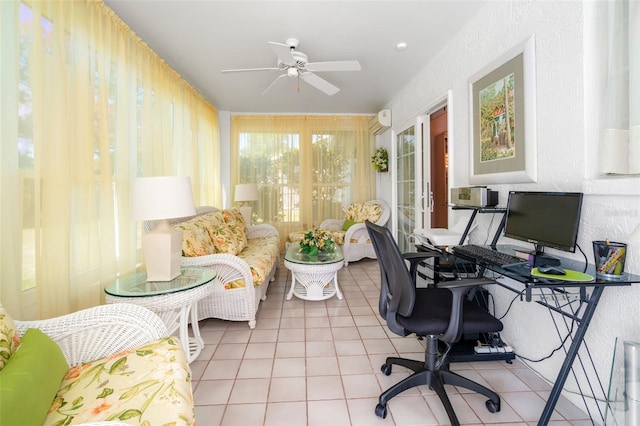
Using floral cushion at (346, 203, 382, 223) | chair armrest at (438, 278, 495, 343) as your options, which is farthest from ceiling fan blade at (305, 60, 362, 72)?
floral cushion at (346, 203, 382, 223)

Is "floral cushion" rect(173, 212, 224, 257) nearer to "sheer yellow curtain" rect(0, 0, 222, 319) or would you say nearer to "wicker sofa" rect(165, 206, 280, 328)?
"wicker sofa" rect(165, 206, 280, 328)

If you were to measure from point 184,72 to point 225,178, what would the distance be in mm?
2181

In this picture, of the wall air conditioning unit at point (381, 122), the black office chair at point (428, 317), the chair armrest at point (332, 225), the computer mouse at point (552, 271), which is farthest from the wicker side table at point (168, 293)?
the wall air conditioning unit at point (381, 122)

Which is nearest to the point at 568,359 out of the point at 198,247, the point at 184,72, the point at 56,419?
the point at 56,419

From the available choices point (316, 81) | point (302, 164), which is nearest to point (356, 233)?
point (302, 164)

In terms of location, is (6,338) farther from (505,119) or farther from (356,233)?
(356,233)

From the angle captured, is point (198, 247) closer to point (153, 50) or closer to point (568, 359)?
point (153, 50)

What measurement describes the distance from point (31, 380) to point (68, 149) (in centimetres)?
156

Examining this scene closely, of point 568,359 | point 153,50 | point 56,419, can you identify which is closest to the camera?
point 56,419

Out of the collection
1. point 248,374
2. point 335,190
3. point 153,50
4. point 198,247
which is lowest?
point 248,374

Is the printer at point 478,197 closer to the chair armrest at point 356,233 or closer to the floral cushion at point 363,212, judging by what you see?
the chair armrest at point 356,233

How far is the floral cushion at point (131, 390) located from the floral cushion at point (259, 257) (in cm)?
141

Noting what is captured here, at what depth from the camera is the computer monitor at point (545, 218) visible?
1487 millimetres

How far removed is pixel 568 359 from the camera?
136 cm
